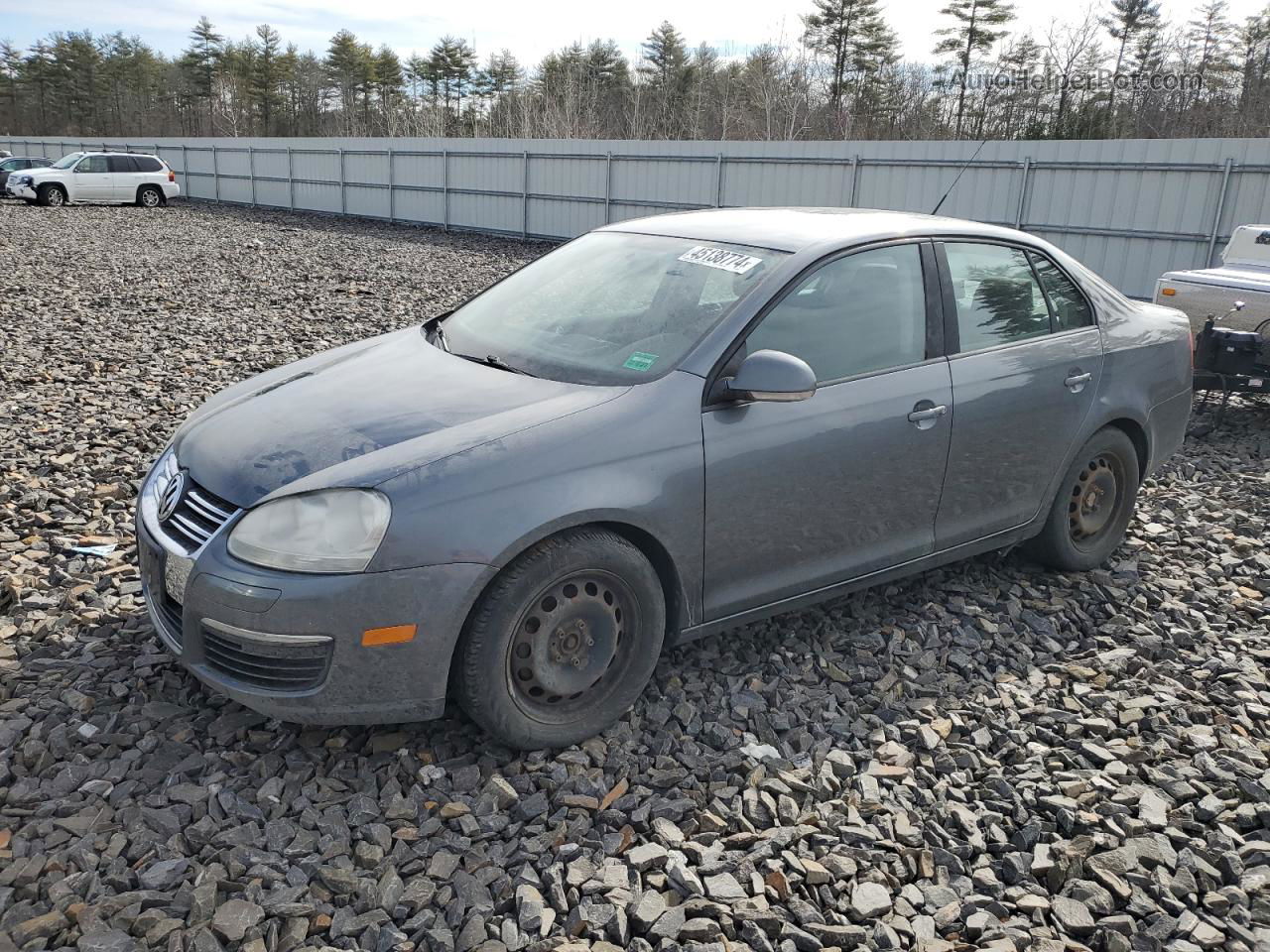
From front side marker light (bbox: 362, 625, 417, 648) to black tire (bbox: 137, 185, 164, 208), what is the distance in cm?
3059

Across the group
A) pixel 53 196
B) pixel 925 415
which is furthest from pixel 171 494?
pixel 53 196

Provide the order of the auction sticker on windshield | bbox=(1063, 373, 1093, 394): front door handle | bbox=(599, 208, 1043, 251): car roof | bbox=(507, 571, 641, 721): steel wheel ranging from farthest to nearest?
bbox=(1063, 373, 1093, 394): front door handle
bbox=(599, 208, 1043, 251): car roof
the auction sticker on windshield
bbox=(507, 571, 641, 721): steel wheel

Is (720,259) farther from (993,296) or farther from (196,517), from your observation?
(196,517)

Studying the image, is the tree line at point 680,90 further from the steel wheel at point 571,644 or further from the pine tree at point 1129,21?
the steel wheel at point 571,644

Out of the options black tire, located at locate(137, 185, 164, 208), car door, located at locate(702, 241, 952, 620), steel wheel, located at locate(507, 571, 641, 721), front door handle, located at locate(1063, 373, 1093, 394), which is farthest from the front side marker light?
black tire, located at locate(137, 185, 164, 208)

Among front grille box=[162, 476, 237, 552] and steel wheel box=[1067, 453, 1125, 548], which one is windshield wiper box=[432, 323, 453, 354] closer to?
front grille box=[162, 476, 237, 552]

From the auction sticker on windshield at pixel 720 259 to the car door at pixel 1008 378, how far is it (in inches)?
34.0

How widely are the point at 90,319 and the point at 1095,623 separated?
33.3 ft

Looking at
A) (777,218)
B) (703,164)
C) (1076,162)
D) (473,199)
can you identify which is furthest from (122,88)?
(777,218)

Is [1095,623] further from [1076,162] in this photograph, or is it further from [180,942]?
→ [1076,162]

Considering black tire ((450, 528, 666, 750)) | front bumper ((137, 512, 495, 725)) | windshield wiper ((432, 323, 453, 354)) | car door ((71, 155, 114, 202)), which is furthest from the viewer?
car door ((71, 155, 114, 202))

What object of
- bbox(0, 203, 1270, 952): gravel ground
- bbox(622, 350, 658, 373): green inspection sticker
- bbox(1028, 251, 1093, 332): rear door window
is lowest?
bbox(0, 203, 1270, 952): gravel ground

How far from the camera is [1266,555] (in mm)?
5109

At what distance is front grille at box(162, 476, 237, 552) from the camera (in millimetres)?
3000
